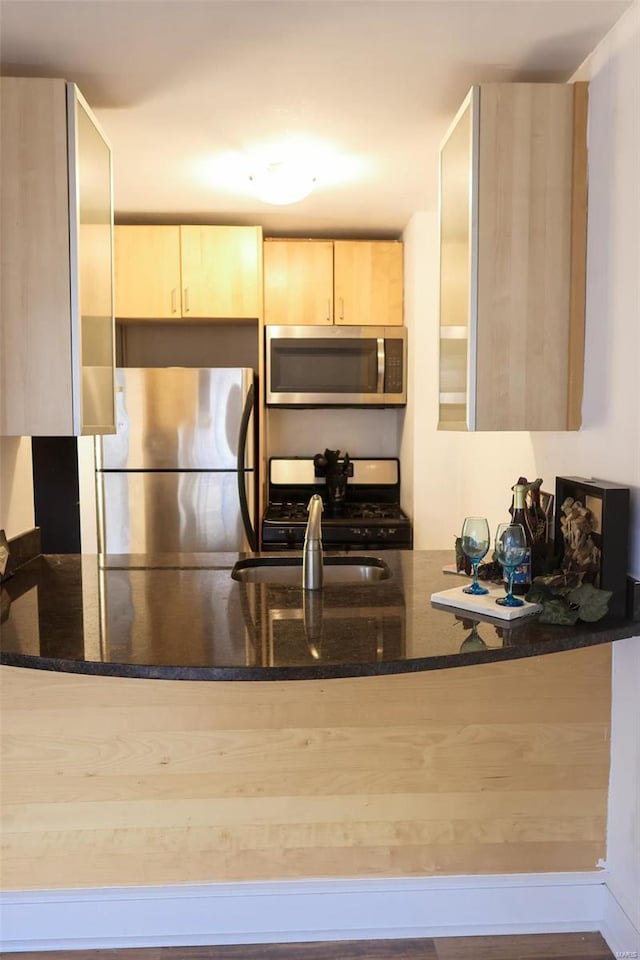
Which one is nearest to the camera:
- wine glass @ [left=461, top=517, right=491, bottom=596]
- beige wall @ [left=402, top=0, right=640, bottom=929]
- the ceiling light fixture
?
beige wall @ [left=402, top=0, right=640, bottom=929]

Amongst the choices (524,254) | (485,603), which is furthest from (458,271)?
(485,603)

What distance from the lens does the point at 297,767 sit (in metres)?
1.90

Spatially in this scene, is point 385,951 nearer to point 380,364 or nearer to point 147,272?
point 380,364

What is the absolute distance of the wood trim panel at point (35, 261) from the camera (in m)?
1.94

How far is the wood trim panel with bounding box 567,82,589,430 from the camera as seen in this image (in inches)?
78.5

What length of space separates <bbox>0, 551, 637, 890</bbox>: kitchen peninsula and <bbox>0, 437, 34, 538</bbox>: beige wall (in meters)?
0.42

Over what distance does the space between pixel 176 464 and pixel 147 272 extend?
38.1 inches

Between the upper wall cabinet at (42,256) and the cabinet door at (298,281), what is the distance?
1725 millimetres

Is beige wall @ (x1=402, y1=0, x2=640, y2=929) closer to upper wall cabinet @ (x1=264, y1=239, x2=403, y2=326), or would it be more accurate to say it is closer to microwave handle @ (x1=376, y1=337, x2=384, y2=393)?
microwave handle @ (x1=376, y1=337, x2=384, y2=393)

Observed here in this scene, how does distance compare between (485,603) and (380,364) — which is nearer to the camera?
(485,603)

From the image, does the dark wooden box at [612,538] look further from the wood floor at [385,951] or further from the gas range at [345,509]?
the gas range at [345,509]

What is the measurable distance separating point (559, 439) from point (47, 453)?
1.99 m

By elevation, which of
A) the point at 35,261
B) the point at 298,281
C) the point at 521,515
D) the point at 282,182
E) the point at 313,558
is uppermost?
the point at 282,182

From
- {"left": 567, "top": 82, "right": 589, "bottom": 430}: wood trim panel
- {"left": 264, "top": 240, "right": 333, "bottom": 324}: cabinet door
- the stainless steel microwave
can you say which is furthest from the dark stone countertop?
{"left": 264, "top": 240, "right": 333, "bottom": 324}: cabinet door
